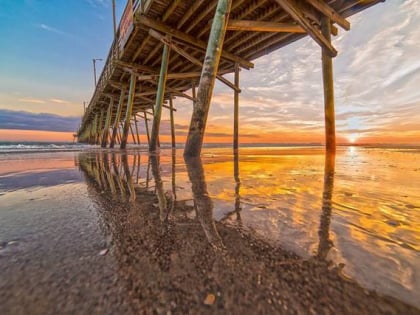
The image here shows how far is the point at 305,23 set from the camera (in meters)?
4.33

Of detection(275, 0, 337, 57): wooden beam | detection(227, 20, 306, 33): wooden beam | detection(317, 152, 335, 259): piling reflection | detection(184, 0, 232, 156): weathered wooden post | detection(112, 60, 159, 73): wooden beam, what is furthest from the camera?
detection(112, 60, 159, 73): wooden beam

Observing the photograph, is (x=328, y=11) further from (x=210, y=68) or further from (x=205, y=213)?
(x=205, y=213)

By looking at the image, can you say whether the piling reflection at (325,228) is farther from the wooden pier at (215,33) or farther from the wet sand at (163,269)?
the wooden pier at (215,33)

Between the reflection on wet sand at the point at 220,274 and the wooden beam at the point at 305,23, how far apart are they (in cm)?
482

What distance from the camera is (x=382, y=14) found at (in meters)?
8.42

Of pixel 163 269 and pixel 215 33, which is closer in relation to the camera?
pixel 163 269

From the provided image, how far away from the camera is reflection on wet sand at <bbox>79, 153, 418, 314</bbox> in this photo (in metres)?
0.41

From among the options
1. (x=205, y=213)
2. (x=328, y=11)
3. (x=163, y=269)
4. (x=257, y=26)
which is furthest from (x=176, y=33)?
(x=163, y=269)

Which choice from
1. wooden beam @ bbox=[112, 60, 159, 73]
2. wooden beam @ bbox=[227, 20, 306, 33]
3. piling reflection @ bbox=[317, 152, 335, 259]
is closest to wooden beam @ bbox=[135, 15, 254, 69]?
wooden beam @ bbox=[227, 20, 306, 33]

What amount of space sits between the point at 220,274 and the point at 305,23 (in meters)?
5.37

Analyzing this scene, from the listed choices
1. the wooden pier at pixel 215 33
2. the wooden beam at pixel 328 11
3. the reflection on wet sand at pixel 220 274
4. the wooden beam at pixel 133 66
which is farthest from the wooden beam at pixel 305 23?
the wooden beam at pixel 133 66

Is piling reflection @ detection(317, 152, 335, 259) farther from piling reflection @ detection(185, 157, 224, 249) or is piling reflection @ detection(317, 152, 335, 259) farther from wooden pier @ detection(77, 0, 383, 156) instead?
wooden pier @ detection(77, 0, 383, 156)

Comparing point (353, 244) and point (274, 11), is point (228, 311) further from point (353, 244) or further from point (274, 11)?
point (274, 11)

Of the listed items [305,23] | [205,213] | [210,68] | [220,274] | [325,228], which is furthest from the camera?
[305,23]
